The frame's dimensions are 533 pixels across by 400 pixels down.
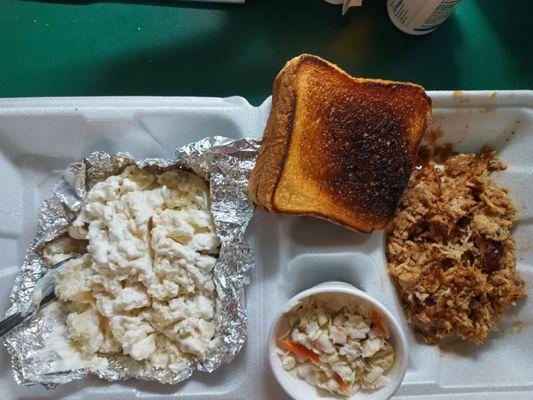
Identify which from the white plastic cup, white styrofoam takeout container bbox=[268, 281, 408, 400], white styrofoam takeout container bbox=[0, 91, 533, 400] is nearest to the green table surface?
the white plastic cup

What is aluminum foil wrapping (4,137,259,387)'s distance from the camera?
3.34ft

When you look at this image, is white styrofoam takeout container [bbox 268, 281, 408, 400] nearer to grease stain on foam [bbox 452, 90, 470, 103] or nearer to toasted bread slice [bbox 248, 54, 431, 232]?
toasted bread slice [bbox 248, 54, 431, 232]

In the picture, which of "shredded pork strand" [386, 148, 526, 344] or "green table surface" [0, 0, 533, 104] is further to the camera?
"green table surface" [0, 0, 533, 104]

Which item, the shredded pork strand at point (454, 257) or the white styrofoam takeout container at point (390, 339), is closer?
the white styrofoam takeout container at point (390, 339)

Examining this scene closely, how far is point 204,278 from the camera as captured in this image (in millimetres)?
1036

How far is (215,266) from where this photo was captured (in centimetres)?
104

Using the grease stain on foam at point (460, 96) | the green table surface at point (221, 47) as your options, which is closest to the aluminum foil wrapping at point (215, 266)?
the green table surface at point (221, 47)

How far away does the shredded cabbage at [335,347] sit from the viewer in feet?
3.27

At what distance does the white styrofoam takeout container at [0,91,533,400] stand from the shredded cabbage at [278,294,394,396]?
8 centimetres

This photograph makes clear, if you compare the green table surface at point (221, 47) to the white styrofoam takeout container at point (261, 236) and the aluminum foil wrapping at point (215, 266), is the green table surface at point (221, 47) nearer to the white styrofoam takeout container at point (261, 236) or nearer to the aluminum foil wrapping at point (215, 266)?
the white styrofoam takeout container at point (261, 236)

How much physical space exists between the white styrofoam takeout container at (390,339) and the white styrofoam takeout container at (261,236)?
0.27 feet

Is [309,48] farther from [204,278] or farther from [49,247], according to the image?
[49,247]

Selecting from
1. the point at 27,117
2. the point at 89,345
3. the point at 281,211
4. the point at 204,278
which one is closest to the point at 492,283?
the point at 281,211

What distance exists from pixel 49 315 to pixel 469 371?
974mm
